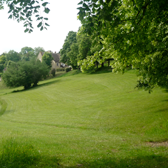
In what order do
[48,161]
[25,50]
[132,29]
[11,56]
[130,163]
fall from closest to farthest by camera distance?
[48,161]
[130,163]
[132,29]
[11,56]
[25,50]

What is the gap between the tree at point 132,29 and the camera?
7264 mm

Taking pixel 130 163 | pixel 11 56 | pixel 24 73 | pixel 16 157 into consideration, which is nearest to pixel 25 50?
pixel 11 56

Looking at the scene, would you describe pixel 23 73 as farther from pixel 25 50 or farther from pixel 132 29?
pixel 25 50

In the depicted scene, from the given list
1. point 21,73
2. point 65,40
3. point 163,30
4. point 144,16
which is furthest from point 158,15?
point 65,40

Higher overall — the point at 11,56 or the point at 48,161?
the point at 11,56

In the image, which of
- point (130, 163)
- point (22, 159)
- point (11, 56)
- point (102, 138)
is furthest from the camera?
point (11, 56)

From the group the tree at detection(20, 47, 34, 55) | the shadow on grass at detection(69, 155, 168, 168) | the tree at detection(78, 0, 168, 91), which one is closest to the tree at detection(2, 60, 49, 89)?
the tree at detection(78, 0, 168, 91)

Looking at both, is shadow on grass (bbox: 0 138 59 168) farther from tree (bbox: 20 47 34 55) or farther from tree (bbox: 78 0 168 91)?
tree (bbox: 20 47 34 55)

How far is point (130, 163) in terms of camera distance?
7.08m

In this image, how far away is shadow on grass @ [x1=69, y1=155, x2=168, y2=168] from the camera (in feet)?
21.9

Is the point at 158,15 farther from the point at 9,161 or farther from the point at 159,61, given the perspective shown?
the point at 9,161

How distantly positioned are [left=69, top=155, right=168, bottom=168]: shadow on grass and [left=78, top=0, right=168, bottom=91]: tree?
17.6 feet

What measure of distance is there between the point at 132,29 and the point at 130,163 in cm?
783

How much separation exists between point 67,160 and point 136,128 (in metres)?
10.9
